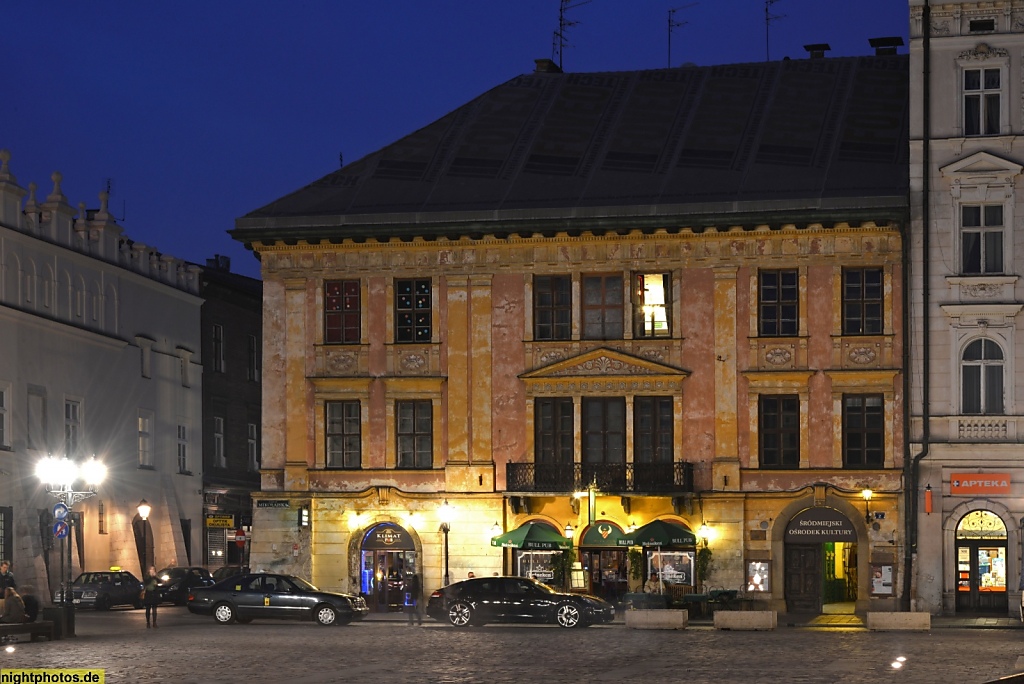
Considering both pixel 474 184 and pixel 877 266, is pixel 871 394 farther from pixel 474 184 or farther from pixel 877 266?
pixel 474 184

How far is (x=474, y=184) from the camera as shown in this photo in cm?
5400

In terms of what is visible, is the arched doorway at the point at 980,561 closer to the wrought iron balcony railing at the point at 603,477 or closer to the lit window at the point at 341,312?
the wrought iron balcony railing at the point at 603,477

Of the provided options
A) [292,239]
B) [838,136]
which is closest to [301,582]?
[292,239]

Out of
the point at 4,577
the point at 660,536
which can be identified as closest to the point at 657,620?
the point at 660,536

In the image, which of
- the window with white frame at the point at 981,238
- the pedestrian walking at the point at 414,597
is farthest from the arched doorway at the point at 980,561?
the pedestrian walking at the point at 414,597

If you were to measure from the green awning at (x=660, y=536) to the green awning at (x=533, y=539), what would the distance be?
180 centimetres

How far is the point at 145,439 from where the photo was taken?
219 ft

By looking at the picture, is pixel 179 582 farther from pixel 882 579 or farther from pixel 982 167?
pixel 982 167

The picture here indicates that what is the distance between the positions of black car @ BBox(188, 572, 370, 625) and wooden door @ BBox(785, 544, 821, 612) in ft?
40.8

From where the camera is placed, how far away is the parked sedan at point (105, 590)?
56312 mm

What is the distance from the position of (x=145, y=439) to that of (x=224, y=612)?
22364 mm

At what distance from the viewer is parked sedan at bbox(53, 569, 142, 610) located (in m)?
56.3

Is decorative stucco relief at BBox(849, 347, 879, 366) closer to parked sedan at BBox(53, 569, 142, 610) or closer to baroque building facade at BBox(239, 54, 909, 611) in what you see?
baroque building facade at BBox(239, 54, 909, 611)

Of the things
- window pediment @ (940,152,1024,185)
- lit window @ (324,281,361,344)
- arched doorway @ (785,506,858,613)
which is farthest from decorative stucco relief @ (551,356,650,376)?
window pediment @ (940,152,1024,185)
